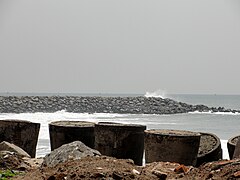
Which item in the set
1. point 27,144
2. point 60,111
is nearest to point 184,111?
point 60,111

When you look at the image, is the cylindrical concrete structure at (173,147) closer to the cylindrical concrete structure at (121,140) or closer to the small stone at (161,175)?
the cylindrical concrete structure at (121,140)

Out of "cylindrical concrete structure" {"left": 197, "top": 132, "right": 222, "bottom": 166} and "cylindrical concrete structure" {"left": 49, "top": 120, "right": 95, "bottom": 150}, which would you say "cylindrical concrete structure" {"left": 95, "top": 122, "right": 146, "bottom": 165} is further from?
"cylindrical concrete structure" {"left": 197, "top": 132, "right": 222, "bottom": 166}

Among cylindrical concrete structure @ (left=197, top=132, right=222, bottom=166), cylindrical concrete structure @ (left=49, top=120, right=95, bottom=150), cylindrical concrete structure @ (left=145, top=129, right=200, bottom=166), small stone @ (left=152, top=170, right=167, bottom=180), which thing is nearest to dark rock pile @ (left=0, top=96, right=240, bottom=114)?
cylindrical concrete structure @ (left=49, top=120, right=95, bottom=150)

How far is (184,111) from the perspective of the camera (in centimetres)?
3359

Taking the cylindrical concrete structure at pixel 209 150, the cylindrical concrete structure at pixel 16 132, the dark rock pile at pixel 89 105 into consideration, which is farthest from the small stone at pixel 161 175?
the dark rock pile at pixel 89 105

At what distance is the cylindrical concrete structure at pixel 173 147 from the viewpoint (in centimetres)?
643

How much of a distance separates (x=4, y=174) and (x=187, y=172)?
2.03 meters

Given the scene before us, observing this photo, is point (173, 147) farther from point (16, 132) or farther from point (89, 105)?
point (89, 105)

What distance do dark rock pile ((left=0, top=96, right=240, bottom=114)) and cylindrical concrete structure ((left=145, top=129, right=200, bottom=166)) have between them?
22589 mm

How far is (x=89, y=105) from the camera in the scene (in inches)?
1254

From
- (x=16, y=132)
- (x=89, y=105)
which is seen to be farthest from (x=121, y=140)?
(x=89, y=105)

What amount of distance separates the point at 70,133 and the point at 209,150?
2.34 m

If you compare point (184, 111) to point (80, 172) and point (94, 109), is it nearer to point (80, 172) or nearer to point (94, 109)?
point (94, 109)

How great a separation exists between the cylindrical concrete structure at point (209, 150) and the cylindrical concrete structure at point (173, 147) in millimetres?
651
